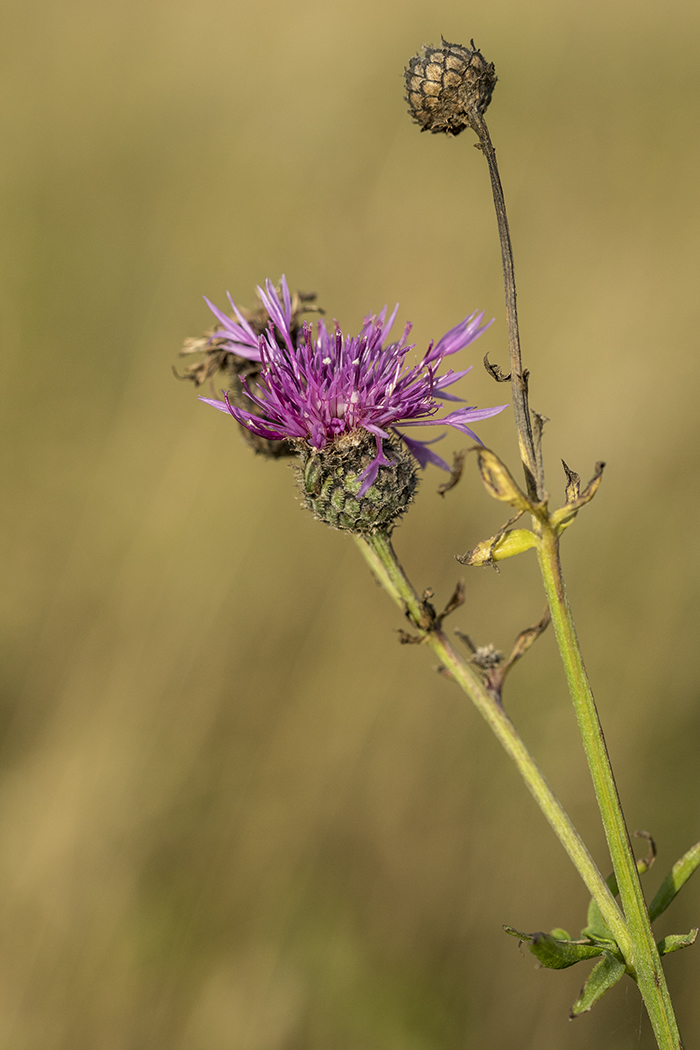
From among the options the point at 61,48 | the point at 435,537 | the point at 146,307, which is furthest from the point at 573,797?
the point at 61,48

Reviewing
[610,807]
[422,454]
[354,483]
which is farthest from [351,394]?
[610,807]

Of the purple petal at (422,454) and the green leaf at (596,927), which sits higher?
the purple petal at (422,454)

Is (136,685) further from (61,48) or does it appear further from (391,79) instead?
(61,48)

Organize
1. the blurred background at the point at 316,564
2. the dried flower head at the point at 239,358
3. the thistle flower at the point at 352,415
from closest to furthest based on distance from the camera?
the thistle flower at the point at 352,415, the dried flower head at the point at 239,358, the blurred background at the point at 316,564

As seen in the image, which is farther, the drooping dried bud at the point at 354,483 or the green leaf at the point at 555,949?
the drooping dried bud at the point at 354,483

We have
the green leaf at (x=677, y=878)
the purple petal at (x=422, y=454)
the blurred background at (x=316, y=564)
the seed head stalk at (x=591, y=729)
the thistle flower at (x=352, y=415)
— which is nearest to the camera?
the seed head stalk at (x=591, y=729)

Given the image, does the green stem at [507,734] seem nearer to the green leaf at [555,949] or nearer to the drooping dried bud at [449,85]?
the green leaf at [555,949]

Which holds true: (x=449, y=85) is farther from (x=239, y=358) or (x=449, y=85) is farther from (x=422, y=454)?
(x=239, y=358)

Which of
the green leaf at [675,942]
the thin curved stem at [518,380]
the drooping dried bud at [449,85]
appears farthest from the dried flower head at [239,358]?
the green leaf at [675,942]
